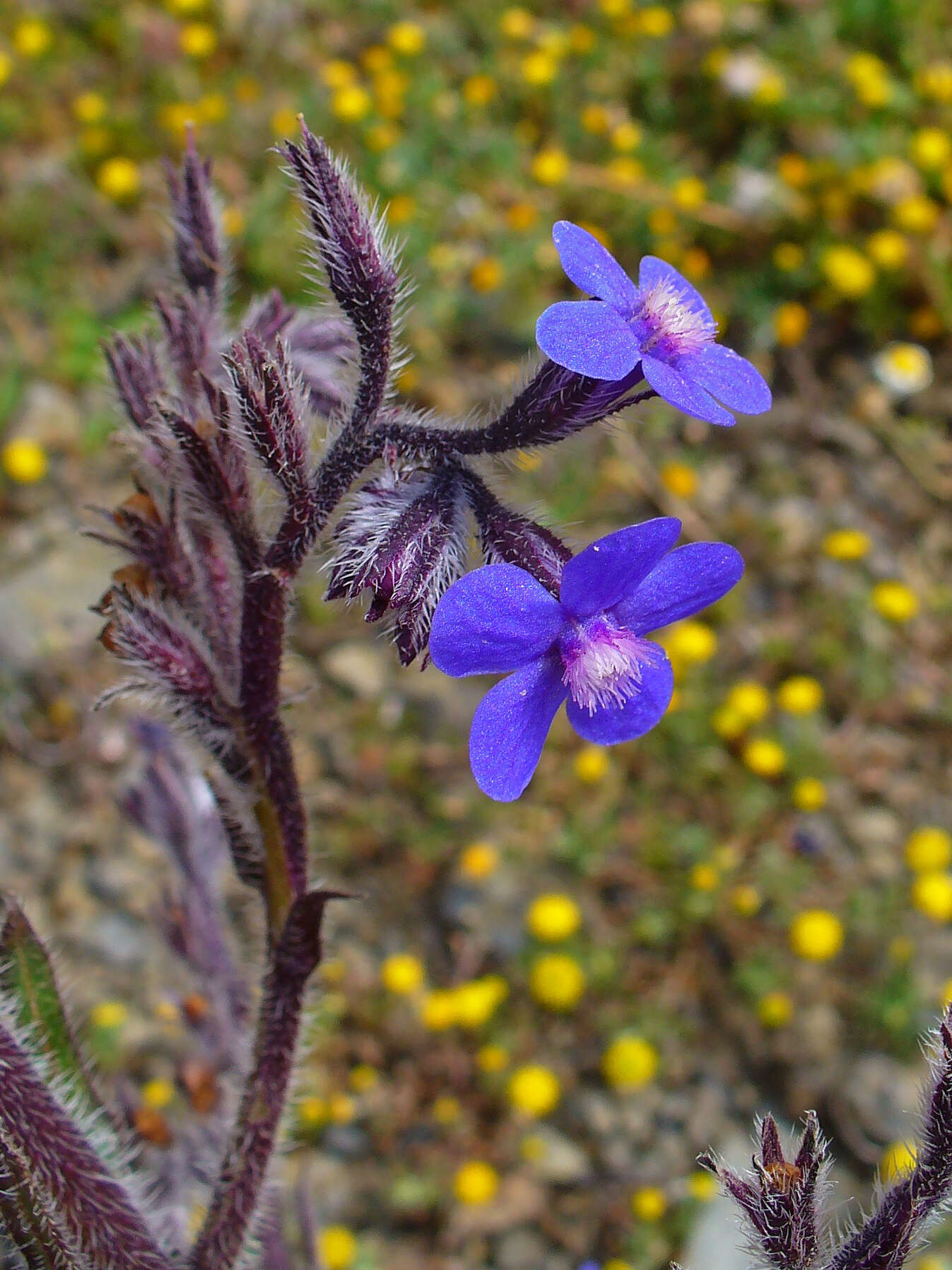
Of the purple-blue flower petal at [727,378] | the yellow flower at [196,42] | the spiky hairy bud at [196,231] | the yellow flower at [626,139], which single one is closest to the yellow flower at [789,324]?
the yellow flower at [626,139]

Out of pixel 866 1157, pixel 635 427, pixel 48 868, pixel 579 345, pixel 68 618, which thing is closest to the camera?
pixel 579 345

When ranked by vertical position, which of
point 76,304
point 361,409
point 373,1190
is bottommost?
point 373,1190

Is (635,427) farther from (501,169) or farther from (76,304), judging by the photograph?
(76,304)

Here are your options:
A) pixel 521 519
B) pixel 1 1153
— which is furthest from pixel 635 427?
pixel 1 1153

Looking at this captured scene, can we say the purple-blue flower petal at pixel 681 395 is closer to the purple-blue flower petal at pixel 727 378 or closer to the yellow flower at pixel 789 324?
the purple-blue flower petal at pixel 727 378

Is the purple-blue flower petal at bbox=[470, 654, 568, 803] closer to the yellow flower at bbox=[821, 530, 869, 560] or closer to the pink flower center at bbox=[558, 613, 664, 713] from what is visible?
the pink flower center at bbox=[558, 613, 664, 713]

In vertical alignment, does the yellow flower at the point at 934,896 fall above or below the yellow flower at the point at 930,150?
below
